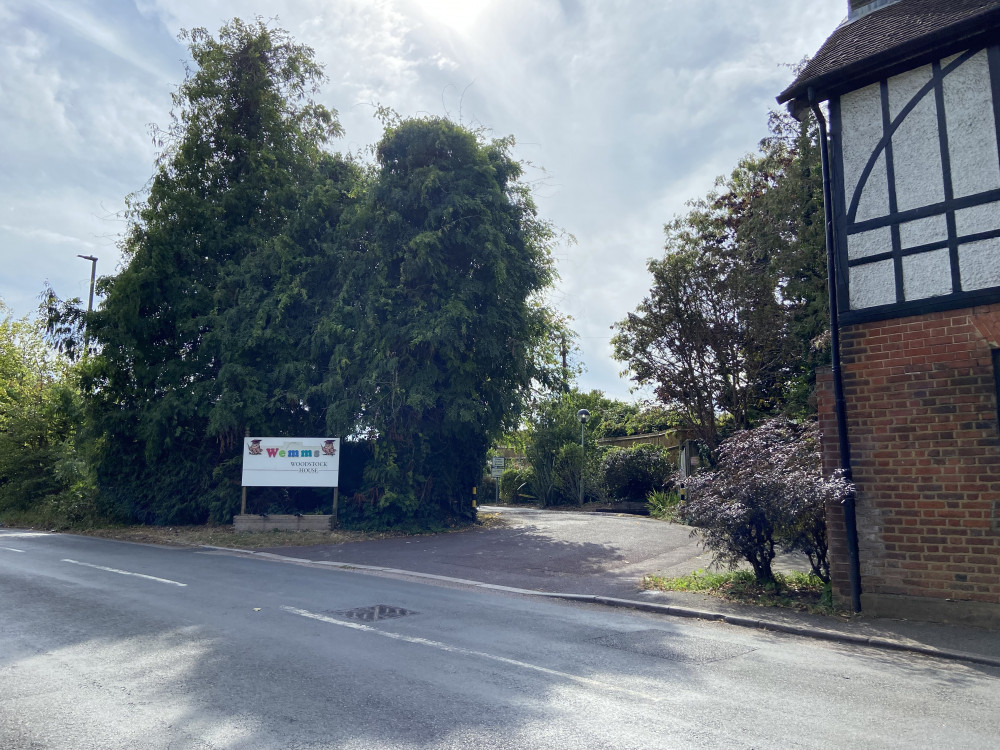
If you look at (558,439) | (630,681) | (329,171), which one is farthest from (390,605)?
(558,439)

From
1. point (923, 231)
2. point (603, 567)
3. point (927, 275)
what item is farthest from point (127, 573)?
point (923, 231)

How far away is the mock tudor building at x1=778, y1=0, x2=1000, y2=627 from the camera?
750 cm

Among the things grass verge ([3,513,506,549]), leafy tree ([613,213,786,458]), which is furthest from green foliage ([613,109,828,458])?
grass verge ([3,513,506,549])

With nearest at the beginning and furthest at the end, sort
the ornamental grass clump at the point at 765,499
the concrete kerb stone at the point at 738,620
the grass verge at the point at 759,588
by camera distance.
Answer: the concrete kerb stone at the point at 738,620 < the ornamental grass clump at the point at 765,499 < the grass verge at the point at 759,588

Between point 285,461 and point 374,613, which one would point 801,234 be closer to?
point 374,613

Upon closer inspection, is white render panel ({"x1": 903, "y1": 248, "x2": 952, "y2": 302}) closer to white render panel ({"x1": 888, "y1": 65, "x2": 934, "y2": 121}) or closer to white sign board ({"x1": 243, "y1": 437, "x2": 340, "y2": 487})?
white render panel ({"x1": 888, "y1": 65, "x2": 934, "y2": 121})

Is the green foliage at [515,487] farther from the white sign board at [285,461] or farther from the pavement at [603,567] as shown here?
the white sign board at [285,461]

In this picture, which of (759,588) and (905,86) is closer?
(905,86)

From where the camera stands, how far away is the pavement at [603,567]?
720cm

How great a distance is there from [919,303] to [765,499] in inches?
113

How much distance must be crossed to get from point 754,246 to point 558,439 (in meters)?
13.4

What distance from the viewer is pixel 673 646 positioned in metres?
6.84

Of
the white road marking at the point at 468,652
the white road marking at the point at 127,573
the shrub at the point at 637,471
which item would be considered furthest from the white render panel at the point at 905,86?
the shrub at the point at 637,471

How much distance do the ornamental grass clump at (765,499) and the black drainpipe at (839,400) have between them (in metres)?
0.33
